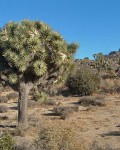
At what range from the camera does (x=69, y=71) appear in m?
19.9

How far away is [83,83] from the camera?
3023 centimetres

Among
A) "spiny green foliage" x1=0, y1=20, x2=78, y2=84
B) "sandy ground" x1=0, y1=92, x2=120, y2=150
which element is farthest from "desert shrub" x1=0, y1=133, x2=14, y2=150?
"spiny green foliage" x1=0, y1=20, x2=78, y2=84

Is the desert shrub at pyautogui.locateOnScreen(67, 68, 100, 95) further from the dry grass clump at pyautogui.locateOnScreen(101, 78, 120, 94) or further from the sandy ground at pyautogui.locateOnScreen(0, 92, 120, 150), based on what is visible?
the sandy ground at pyautogui.locateOnScreen(0, 92, 120, 150)

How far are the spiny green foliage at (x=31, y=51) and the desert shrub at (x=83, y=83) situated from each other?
10.7 metres

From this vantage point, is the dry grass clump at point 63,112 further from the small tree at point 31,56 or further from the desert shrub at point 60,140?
the desert shrub at point 60,140

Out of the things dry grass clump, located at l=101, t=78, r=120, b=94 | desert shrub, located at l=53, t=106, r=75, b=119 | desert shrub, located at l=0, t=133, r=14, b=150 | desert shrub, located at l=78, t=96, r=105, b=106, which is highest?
dry grass clump, located at l=101, t=78, r=120, b=94

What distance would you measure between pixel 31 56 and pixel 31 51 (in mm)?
350

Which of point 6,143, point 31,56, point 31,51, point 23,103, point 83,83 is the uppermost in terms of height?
point 31,51

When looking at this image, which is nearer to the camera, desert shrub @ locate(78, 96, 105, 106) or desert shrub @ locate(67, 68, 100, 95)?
desert shrub @ locate(78, 96, 105, 106)

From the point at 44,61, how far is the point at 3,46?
196cm

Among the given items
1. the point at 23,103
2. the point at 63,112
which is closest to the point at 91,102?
the point at 63,112

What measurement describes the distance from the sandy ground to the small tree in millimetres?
1758

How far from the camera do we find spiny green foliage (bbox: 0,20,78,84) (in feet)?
59.5

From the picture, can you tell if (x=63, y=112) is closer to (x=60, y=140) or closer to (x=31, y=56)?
(x=31, y=56)
